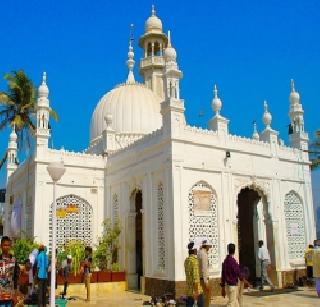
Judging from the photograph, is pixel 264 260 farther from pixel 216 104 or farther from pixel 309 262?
pixel 216 104

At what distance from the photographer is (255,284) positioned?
57.2ft

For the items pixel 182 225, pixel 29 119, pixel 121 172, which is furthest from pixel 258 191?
pixel 29 119

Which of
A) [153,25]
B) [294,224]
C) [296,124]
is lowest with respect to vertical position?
[294,224]

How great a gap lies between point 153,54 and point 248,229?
1642 cm

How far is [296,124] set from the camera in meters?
19.5

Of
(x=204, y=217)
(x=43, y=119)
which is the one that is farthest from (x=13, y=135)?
(x=204, y=217)

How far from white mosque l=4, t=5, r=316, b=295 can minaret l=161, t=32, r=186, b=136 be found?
4cm


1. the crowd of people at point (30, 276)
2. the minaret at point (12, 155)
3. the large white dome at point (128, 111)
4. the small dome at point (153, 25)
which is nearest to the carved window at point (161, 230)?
the crowd of people at point (30, 276)

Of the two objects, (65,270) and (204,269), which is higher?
(204,269)

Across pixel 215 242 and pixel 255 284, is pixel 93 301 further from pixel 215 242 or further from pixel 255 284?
pixel 255 284

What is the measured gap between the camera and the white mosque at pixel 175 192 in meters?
15.0

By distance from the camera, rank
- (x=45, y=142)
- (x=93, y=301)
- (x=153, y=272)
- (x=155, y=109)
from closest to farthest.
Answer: (x=93, y=301), (x=153, y=272), (x=45, y=142), (x=155, y=109)

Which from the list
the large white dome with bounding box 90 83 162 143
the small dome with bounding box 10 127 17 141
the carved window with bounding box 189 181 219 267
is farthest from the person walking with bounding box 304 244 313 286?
the small dome with bounding box 10 127 17 141

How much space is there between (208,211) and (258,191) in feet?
9.85
